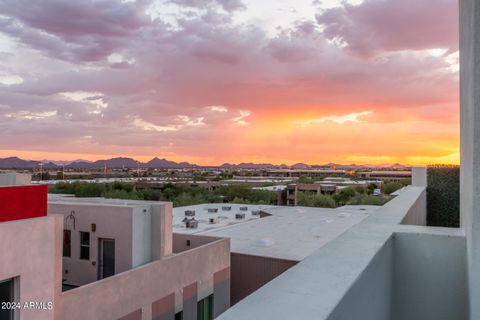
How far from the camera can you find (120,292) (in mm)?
8828

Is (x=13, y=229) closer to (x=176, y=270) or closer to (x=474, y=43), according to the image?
(x=176, y=270)

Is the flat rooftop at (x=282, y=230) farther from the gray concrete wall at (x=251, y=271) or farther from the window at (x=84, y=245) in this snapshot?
the window at (x=84, y=245)

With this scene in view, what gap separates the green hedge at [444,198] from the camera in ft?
37.1

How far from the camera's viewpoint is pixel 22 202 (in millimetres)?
6699

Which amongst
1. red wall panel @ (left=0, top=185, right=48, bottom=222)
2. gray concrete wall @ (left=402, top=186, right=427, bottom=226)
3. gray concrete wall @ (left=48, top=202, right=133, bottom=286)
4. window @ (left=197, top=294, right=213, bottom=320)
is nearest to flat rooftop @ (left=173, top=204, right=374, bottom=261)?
window @ (left=197, top=294, right=213, bottom=320)

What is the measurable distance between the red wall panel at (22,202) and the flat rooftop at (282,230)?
8.26 m

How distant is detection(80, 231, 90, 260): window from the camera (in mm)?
11562

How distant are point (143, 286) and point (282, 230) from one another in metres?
9.93

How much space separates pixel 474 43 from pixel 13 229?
707 centimetres

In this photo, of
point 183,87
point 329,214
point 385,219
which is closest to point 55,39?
point 183,87

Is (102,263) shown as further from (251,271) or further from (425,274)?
(425,274)

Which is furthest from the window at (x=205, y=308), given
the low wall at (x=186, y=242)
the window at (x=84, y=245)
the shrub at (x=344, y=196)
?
the shrub at (x=344, y=196)

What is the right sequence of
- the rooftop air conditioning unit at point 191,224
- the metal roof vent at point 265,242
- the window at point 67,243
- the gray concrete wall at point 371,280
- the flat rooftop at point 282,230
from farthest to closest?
the rooftop air conditioning unit at point 191,224, the metal roof vent at point 265,242, the flat rooftop at point 282,230, the window at point 67,243, the gray concrete wall at point 371,280

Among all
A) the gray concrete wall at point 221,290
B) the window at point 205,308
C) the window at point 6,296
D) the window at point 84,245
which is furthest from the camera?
the gray concrete wall at point 221,290
